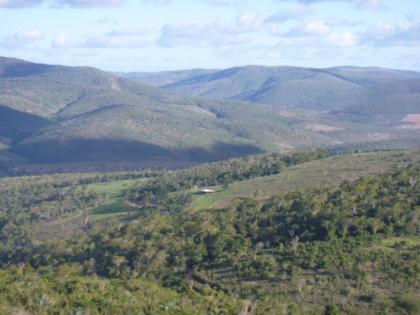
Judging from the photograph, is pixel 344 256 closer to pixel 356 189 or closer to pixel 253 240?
pixel 253 240

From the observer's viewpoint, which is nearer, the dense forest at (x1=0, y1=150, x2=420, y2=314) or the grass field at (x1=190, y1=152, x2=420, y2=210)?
the dense forest at (x1=0, y1=150, x2=420, y2=314)

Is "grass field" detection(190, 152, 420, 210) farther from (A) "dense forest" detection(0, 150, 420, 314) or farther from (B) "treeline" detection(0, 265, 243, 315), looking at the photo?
(B) "treeline" detection(0, 265, 243, 315)

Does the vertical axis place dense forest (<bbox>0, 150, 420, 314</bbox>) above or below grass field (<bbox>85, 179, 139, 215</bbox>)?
above

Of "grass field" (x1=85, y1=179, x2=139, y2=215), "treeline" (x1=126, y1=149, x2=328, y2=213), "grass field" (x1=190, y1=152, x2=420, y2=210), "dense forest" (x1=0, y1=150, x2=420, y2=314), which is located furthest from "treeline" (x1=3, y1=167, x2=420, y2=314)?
"grass field" (x1=85, y1=179, x2=139, y2=215)

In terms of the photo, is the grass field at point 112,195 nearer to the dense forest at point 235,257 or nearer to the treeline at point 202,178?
the dense forest at point 235,257

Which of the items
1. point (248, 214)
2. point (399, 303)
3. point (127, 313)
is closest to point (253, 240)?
point (248, 214)

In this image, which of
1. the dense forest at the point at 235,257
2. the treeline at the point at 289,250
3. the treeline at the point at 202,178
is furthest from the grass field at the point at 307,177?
the treeline at the point at 289,250
